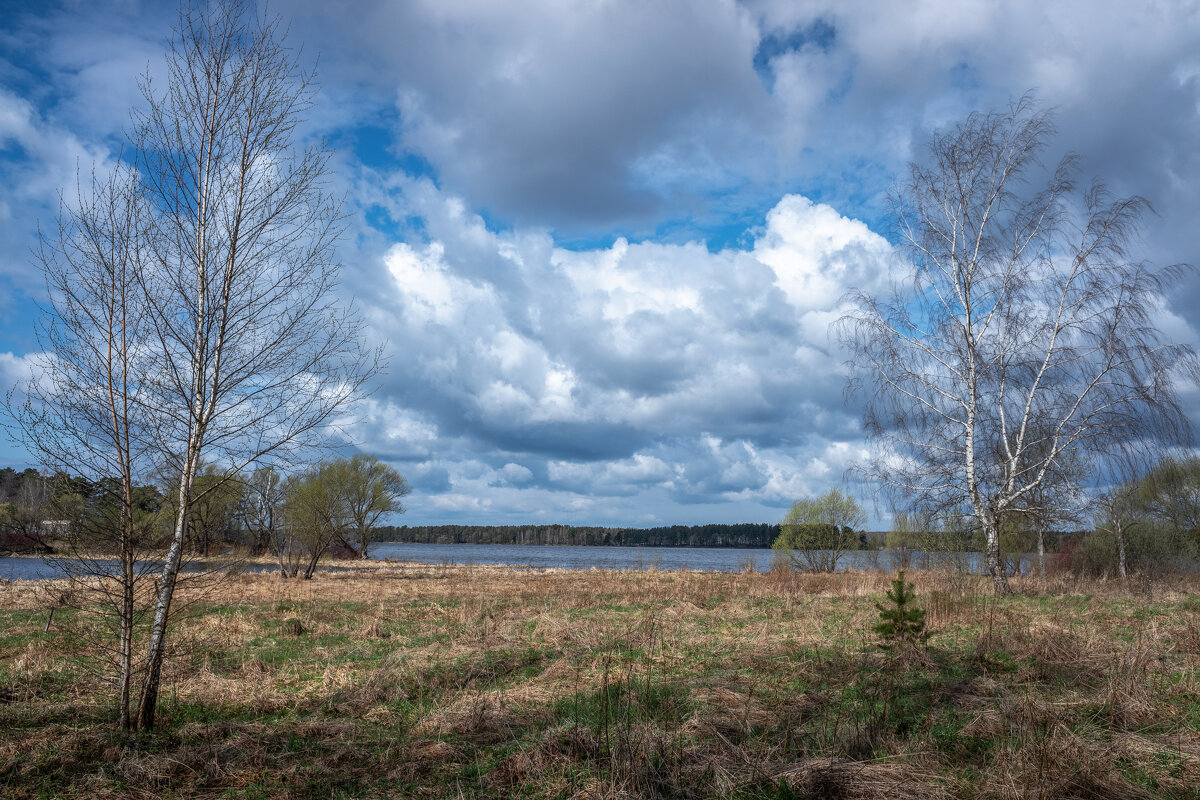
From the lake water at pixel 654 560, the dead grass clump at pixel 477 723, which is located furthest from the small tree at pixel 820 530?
the dead grass clump at pixel 477 723

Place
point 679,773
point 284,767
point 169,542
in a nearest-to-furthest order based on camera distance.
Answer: point 679,773 → point 284,767 → point 169,542

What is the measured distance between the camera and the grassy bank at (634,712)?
489 centimetres

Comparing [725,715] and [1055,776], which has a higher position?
[1055,776]

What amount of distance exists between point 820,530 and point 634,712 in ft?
130

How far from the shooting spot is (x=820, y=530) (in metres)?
43.7

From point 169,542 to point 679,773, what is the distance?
5746 mm

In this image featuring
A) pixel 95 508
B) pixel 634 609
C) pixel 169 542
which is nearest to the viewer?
pixel 95 508


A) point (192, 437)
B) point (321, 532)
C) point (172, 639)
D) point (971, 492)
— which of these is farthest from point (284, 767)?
point (321, 532)

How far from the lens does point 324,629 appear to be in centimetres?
1337

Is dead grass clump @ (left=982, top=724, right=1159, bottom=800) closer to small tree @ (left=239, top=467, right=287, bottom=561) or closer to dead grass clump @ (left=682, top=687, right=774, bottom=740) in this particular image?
dead grass clump @ (left=682, top=687, right=774, bottom=740)

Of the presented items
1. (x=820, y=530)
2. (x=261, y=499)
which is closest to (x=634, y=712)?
(x=261, y=499)

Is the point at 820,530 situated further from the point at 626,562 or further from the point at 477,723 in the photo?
the point at 477,723

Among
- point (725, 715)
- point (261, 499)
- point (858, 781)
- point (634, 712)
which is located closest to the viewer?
point (858, 781)

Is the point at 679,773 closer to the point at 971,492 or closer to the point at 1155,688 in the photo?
the point at 1155,688
